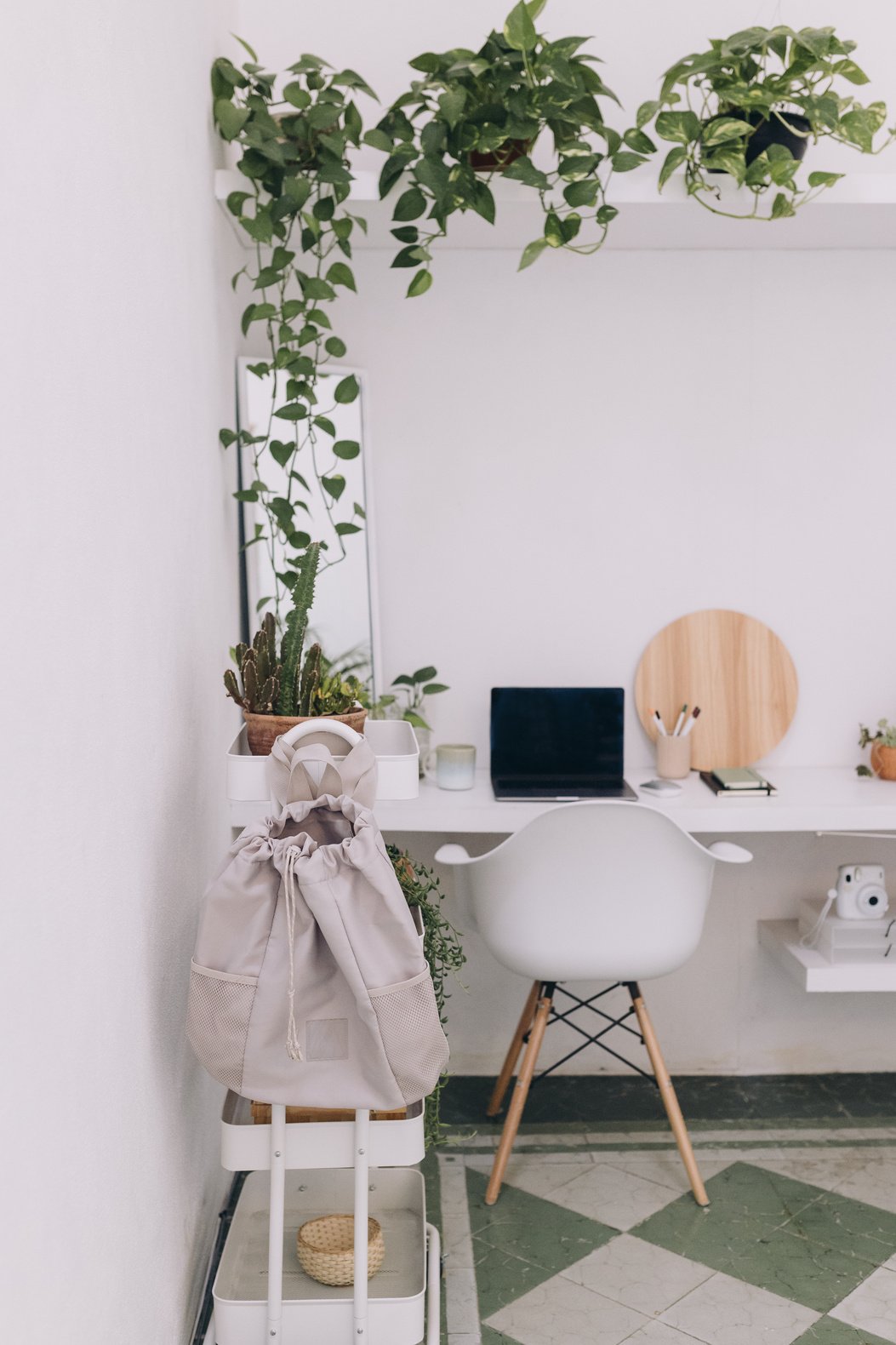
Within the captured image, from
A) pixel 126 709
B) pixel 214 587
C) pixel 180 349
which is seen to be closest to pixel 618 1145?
pixel 214 587

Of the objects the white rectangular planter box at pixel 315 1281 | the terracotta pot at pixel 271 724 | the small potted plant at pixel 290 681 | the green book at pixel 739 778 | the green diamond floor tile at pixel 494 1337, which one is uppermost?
the small potted plant at pixel 290 681

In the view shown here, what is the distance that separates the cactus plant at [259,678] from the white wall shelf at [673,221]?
3.09 ft

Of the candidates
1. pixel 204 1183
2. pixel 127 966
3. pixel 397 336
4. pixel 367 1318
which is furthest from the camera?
pixel 397 336

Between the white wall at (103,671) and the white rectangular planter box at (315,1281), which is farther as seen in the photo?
the white rectangular planter box at (315,1281)

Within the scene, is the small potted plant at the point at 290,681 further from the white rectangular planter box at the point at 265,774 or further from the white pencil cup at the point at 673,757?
the white pencil cup at the point at 673,757

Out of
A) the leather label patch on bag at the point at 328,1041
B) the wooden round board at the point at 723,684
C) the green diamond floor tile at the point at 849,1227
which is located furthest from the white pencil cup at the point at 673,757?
the leather label patch on bag at the point at 328,1041

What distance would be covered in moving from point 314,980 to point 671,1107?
120 centimetres

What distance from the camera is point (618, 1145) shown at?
261 cm

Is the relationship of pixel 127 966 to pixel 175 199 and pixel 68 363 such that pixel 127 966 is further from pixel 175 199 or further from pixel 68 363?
pixel 175 199

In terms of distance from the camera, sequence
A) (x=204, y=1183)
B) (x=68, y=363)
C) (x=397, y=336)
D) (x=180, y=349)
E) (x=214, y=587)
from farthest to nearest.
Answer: (x=397, y=336) → (x=214, y=587) → (x=204, y=1183) → (x=180, y=349) → (x=68, y=363)

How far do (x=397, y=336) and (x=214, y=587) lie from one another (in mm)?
904

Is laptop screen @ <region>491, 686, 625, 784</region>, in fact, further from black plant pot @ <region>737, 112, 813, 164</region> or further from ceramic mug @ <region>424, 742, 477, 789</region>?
black plant pot @ <region>737, 112, 813, 164</region>

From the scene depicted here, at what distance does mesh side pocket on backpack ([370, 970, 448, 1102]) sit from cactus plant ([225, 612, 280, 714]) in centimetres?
55

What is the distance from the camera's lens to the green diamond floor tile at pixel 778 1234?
7.04ft
